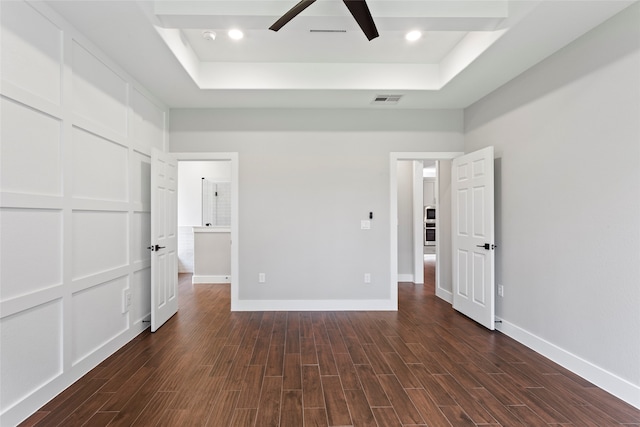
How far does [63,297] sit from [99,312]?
48 cm

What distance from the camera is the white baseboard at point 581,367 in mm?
2002

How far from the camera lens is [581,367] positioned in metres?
2.33

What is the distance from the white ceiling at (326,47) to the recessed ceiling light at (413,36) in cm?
6

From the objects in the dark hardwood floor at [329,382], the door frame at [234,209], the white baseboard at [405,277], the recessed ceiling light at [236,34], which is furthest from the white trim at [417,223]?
the recessed ceiling light at [236,34]

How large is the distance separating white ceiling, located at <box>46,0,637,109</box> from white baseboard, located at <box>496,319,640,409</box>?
8.52ft

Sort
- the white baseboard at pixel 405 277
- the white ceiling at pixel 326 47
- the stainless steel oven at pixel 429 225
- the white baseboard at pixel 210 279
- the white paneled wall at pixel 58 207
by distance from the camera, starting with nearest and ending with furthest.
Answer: the white paneled wall at pixel 58 207 < the white ceiling at pixel 326 47 < the white baseboard at pixel 210 279 < the white baseboard at pixel 405 277 < the stainless steel oven at pixel 429 225

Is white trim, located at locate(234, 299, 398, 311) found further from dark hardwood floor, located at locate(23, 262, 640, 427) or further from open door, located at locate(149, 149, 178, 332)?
open door, located at locate(149, 149, 178, 332)

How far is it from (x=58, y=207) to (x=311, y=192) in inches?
102

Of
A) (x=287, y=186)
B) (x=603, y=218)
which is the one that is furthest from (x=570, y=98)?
(x=287, y=186)

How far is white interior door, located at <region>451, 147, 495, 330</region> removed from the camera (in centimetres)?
322

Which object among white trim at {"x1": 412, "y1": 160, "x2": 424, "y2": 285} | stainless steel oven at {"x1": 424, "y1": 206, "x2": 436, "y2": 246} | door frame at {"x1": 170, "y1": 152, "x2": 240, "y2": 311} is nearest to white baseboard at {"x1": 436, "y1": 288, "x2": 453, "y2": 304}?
white trim at {"x1": 412, "y1": 160, "x2": 424, "y2": 285}

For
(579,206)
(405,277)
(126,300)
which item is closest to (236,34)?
(126,300)

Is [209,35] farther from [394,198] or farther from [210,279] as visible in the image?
[210,279]

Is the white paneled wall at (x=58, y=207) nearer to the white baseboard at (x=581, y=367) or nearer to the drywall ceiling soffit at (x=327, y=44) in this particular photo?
the drywall ceiling soffit at (x=327, y=44)
